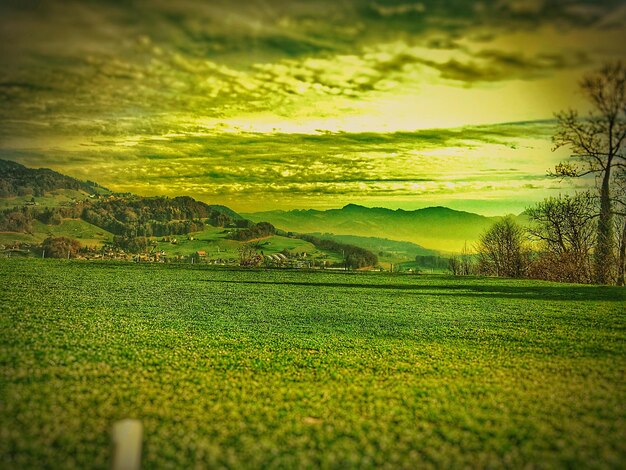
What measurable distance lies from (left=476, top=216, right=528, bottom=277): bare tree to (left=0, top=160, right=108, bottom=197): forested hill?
1043 inches

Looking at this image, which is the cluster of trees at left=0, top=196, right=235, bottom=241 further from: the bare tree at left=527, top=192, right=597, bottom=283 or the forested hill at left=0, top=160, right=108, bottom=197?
the bare tree at left=527, top=192, right=597, bottom=283

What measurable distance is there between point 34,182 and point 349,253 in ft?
80.5

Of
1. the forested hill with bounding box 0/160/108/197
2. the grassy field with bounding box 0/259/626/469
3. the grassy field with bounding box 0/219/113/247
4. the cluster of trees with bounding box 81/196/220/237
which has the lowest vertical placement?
the grassy field with bounding box 0/259/626/469

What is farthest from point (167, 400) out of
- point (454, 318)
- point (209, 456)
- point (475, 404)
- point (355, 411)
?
point (454, 318)

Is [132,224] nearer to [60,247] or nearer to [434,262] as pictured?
[60,247]

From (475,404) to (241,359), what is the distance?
5.00m

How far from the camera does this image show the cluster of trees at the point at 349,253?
4418 cm

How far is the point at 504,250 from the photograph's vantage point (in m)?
39.1

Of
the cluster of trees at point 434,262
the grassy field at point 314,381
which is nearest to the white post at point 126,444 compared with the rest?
the grassy field at point 314,381

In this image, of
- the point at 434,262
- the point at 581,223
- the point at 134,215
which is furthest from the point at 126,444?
the point at 434,262

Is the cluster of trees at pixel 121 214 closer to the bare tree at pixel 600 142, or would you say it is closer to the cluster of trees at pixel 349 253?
the cluster of trees at pixel 349 253

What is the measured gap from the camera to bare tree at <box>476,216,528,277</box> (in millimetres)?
36600

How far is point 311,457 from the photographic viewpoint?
701 centimetres

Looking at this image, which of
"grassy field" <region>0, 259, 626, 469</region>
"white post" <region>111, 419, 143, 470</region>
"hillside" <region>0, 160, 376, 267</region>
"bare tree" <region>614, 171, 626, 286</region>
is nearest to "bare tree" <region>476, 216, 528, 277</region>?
"bare tree" <region>614, 171, 626, 286</region>
